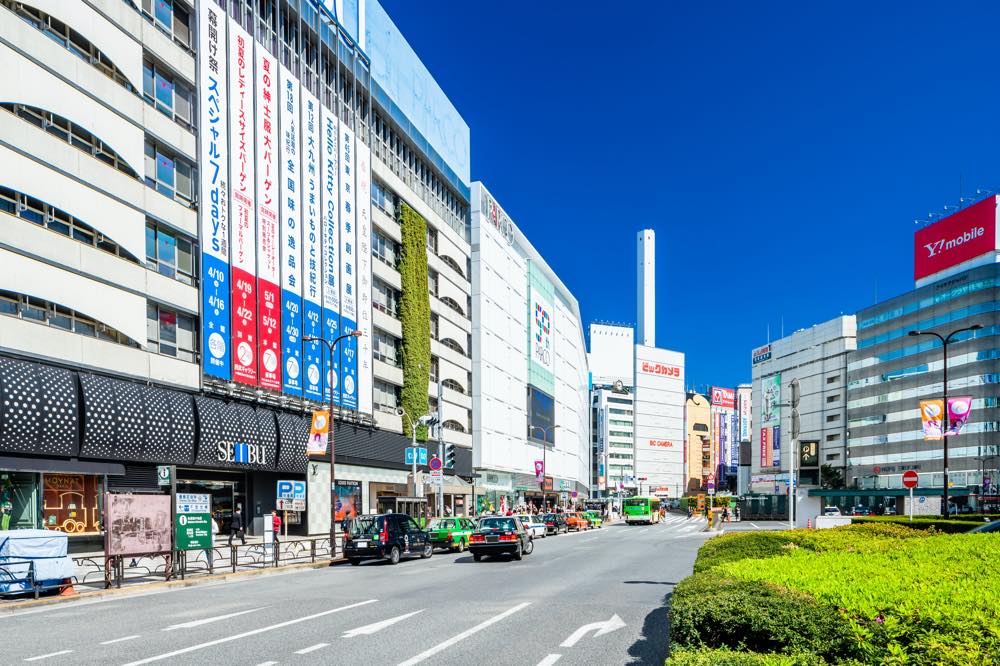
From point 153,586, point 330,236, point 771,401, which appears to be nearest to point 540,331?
point 330,236

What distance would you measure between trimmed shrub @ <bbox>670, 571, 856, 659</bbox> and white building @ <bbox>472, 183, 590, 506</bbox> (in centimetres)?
7180

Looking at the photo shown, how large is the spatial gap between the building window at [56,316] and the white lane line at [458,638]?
21.9m

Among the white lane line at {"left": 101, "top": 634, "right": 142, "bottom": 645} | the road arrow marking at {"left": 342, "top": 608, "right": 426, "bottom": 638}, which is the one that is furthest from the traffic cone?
the road arrow marking at {"left": 342, "top": 608, "right": 426, "bottom": 638}

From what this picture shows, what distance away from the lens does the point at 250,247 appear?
142ft

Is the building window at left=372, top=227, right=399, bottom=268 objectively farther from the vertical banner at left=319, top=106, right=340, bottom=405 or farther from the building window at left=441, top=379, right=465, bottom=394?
the building window at left=441, top=379, right=465, bottom=394

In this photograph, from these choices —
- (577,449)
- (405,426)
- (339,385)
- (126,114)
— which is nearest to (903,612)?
(126,114)

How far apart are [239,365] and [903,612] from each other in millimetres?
38348

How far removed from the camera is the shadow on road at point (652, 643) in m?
12.1

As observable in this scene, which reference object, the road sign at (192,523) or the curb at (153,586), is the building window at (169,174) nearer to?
the road sign at (192,523)

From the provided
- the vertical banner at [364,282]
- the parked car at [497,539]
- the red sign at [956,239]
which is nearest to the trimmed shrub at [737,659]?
the parked car at [497,539]

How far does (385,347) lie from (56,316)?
97.6ft

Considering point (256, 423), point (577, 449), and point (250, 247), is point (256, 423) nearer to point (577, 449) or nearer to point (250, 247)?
point (250, 247)

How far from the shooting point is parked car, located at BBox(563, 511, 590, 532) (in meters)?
71.1

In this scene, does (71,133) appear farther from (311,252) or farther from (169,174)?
(311,252)
